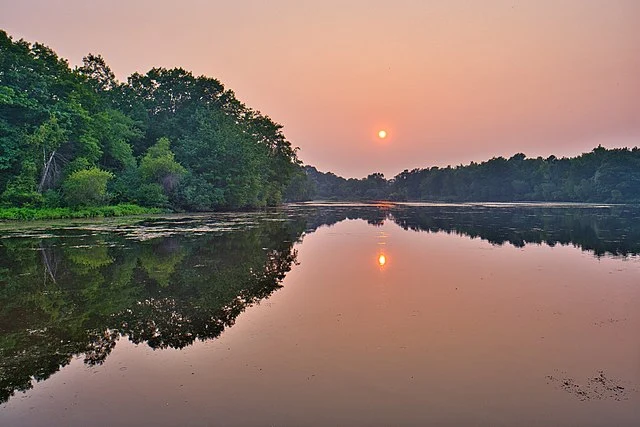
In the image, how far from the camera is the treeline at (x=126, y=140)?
3181 centimetres

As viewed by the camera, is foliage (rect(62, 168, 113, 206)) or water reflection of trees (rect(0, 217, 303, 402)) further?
foliage (rect(62, 168, 113, 206))

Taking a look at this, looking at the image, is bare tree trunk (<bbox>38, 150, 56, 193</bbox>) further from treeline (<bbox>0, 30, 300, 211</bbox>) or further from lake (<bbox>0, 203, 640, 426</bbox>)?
lake (<bbox>0, 203, 640, 426</bbox>)

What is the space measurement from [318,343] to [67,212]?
3037 centimetres

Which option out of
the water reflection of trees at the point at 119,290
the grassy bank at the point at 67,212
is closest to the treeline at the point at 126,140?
the grassy bank at the point at 67,212

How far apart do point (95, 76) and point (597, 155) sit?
101 m

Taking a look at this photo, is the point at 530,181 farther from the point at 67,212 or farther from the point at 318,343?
the point at 318,343

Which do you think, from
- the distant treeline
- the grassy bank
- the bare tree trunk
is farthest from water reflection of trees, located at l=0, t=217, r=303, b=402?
the distant treeline

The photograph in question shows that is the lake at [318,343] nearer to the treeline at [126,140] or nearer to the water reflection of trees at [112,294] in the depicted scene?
the water reflection of trees at [112,294]

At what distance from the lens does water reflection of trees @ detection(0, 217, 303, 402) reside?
6.25m

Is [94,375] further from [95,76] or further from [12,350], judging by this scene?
[95,76]

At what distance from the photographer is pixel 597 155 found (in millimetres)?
97625

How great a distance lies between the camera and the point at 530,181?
113500mm

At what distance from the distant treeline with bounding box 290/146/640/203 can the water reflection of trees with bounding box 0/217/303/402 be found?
84.7m

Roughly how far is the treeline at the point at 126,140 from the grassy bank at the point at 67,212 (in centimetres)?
119
